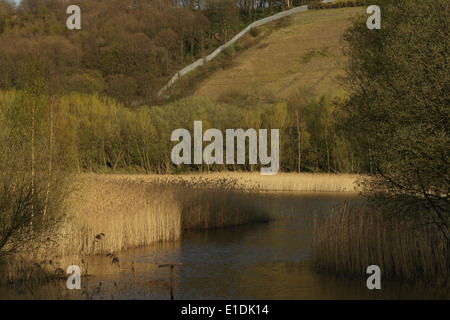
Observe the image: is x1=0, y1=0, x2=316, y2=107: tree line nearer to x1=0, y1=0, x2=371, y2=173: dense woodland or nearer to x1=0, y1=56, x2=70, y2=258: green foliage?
A: x1=0, y1=0, x2=371, y2=173: dense woodland

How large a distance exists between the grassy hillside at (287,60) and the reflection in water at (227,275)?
65.0 m

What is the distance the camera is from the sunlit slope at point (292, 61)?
95500 millimetres

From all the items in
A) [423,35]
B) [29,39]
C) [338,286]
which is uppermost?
[29,39]

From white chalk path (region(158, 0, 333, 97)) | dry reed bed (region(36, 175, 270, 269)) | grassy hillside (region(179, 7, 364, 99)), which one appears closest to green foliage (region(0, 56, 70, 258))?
dry reed bed (region(36, 175, 270, 269))

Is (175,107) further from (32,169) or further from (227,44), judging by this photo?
(227,44)

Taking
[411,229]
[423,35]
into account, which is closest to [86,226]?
[411,229]

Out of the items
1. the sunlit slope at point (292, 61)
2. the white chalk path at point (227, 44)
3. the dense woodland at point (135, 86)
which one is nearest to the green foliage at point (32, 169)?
the dense woodland at point (135, 86)

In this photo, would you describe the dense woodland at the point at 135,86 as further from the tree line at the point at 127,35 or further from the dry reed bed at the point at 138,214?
Answer: the dry reed bed at the point at 138,214

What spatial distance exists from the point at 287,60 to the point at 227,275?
98315mm

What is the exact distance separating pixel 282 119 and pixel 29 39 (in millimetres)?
84129

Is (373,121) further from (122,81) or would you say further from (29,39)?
(29,39)

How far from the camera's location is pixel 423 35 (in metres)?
16.8

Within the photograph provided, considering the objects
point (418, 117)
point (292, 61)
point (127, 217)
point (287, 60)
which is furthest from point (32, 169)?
point (287, 60)

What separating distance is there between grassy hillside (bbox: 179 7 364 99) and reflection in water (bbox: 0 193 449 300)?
65.0 m
